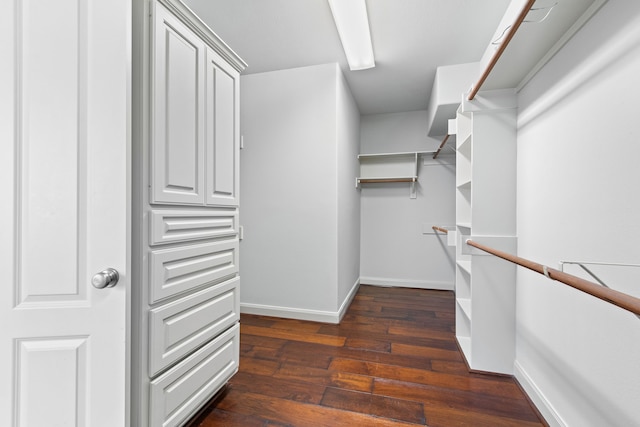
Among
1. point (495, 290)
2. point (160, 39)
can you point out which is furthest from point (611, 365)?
point (160, 39)

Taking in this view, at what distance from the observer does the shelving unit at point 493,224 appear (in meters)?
1.81

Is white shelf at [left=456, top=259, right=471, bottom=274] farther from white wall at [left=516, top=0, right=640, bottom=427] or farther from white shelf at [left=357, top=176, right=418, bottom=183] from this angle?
white shelf at [left=357, top=176, right=418, bottom=183]

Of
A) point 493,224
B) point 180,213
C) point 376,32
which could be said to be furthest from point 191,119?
point 493,224

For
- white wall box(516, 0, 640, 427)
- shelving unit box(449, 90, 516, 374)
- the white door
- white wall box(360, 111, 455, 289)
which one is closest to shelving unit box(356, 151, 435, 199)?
white wall box(360, 111, 455, 289)

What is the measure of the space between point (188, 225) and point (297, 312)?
6.11ft

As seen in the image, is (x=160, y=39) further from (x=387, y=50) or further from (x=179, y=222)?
(x=387, y=50)

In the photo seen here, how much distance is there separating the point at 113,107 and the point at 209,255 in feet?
2.55

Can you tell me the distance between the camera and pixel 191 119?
1.30 meters

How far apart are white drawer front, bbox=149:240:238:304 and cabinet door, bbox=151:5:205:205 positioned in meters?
0.24

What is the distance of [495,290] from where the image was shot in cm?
184

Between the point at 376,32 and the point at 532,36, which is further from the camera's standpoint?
the point at 376,32

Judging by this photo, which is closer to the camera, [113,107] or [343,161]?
[113,107]

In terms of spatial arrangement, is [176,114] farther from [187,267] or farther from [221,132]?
[187,267]

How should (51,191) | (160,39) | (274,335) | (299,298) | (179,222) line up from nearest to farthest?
(51,191) < (160,39) < (179,222) < (274,335) < (299,298)
